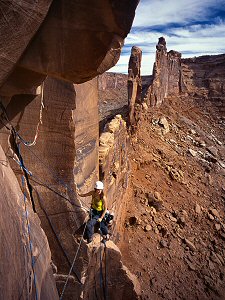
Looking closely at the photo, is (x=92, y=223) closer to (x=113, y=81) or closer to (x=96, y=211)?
(x=96, y=211)

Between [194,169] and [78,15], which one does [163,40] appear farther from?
[78,15]

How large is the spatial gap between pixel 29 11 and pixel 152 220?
978cm

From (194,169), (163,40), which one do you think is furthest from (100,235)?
(163,40)

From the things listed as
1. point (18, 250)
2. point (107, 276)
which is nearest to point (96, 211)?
point (107, 276)

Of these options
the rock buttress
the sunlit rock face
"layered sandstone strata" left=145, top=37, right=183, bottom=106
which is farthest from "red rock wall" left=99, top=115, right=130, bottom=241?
"layered sandstone strata" left=145, top=37, right=183, bottom=106

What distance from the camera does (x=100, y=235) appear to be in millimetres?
6289

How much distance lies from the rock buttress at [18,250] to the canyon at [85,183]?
0.07 ft

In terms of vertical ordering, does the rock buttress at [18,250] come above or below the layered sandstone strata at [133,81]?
below

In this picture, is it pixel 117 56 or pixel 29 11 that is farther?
pixel 117 56

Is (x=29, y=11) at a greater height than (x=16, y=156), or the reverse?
(x=29, y=11)

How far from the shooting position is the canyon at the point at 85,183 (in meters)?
3.19

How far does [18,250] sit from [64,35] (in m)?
2.76

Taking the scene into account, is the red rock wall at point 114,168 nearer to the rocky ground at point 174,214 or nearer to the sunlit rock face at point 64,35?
the rocky ground at point 174,214

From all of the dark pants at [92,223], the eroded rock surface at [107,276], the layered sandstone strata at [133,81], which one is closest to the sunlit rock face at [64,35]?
the dark pants at [92,223]
